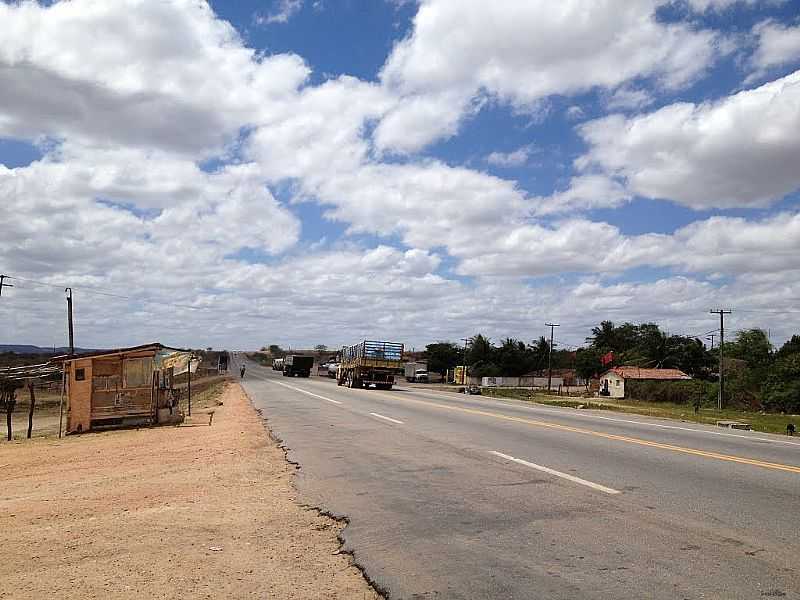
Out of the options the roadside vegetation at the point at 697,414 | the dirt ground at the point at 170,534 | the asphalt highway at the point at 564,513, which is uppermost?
the asphalt highway at the point at 564,513

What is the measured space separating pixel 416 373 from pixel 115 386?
84.3 meters

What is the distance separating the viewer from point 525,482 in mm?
9695

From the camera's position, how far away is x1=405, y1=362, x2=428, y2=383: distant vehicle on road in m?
104

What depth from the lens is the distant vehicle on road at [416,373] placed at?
10388cm

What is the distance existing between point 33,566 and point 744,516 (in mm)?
6975

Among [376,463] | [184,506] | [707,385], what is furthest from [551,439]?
[707,385]

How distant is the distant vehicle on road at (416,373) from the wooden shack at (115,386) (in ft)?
270

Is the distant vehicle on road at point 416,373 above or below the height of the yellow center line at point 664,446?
below

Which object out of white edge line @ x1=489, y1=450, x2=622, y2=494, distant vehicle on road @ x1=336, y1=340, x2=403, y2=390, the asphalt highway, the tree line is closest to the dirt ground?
the asphalt highway

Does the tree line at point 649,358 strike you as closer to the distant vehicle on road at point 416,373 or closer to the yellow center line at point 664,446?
the distant vehicle on road at point 416,373

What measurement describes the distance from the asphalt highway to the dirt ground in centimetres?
44

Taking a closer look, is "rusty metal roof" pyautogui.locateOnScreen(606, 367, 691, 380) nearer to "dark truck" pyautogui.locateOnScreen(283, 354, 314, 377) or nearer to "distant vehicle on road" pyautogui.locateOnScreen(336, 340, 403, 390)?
"dark truck" pyautogui.locateOnScreen(283, 354, 314, 377)

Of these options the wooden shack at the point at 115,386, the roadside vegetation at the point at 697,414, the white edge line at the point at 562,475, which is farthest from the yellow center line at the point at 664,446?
the wooden shack at the point at 115,386

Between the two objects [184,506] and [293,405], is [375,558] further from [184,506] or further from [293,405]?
[293,405]
